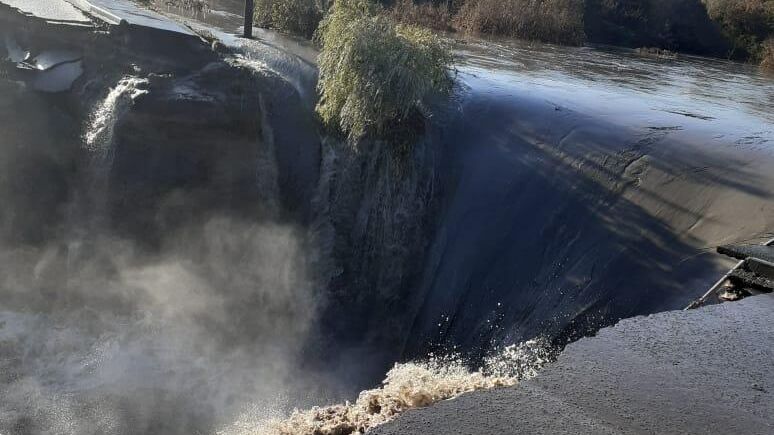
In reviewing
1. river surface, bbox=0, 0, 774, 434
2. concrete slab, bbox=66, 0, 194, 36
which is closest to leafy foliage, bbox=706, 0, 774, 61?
river surface, bbox=0, 0, 774, 434

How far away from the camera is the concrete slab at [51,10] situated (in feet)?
35.2

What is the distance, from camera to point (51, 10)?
11.3 metres

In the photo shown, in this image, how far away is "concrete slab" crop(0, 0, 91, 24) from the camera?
1072 centimetres

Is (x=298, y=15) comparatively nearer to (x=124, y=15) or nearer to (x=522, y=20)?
(x=124, y=15)

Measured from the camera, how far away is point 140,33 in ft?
33.9

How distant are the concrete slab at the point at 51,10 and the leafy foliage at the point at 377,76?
184 inches

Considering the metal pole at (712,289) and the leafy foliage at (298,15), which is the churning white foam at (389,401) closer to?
the metal pole at (712,289)

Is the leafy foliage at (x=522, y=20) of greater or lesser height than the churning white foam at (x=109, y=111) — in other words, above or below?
above

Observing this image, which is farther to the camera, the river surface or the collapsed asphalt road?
the river surface

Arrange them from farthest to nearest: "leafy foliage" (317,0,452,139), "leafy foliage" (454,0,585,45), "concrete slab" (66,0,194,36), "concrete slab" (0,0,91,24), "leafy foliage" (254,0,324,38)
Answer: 1. "leafy foliage" (454,0,585,45)
2. "leafy foliage" (254,0,324,38)
3. "concrete slab" (0,0,91,24)
4. "concrete slab" (66,0,194,36)
5. "leafy foliage" (317,0,452,139)

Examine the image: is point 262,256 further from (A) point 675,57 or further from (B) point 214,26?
(A) point 675,57

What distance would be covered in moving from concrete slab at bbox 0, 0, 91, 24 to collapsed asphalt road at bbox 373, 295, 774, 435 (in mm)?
9980

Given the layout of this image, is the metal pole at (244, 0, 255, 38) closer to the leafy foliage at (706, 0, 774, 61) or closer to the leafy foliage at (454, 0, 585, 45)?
the leafy foliage at (454, 0, 585, 45)

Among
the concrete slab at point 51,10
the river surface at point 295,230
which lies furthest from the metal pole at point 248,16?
the concrete slab at point 51,10
